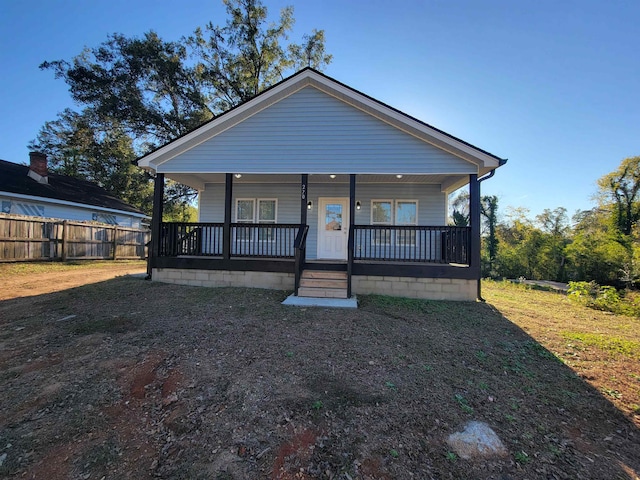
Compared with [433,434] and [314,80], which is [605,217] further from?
[433,434]

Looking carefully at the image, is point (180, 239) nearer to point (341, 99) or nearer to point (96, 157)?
point (341, 99)

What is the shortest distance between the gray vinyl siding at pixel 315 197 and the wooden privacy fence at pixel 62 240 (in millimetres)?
7415

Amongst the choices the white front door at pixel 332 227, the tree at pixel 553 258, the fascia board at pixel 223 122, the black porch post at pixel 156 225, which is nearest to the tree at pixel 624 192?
the tree at pixel 553 258

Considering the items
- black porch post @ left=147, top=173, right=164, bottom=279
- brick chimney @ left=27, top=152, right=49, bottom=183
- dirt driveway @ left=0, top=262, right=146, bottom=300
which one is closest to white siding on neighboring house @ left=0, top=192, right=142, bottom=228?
brick chimney @ left=27, top=152, right=49, bottom=183

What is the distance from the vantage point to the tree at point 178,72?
18.9m

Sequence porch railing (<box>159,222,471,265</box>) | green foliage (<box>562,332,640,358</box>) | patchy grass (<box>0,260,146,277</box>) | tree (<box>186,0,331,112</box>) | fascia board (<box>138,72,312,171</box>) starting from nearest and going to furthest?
green foliage (<box>562,332,640,358</box>) < porch railing (<box>159,222,471,265</box>) < fascia board (<box>138,72,312,171</box>) < patchy grass (<box>0,260,146,277</box>) < tree (<box>186,0,331,112</box>)

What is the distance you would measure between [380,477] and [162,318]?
4.76m

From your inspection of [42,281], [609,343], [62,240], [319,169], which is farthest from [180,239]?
[609,343]

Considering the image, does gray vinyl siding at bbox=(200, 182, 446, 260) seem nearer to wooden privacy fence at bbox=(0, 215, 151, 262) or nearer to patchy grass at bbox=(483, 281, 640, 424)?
patchy grass at bbox=(483, 281, 640, 424)

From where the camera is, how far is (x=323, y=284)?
7598mm

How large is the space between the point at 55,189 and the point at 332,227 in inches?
668

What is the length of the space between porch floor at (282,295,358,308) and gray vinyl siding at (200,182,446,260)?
3.45 meters

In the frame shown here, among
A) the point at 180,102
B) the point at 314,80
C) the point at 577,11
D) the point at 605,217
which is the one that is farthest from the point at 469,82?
the point at 605,217

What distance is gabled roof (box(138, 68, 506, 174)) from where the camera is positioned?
300 inches
